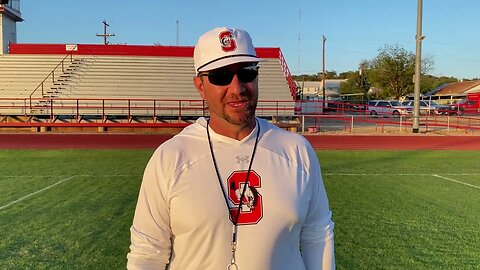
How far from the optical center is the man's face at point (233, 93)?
198 centimetres

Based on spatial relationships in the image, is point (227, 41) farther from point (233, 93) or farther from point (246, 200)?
point (246, 200)

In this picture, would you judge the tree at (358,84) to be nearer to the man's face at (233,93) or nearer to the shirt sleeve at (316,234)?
the shirt sleeve at (316,234)

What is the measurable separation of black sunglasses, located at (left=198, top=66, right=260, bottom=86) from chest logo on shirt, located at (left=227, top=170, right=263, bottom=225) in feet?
1.29

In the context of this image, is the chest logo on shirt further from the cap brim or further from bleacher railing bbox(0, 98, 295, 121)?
bleacher railing bbox(0, 98, 295, 121)

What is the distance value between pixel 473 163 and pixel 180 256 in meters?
13.0

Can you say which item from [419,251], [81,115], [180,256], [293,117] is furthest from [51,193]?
[293,117]

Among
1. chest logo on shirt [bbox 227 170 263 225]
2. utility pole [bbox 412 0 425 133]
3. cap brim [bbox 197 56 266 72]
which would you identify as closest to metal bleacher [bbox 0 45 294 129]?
utility pole [bbox 412 0 425 133]

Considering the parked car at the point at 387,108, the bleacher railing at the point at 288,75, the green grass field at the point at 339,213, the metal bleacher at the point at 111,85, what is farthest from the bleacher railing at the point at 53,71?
the parked car at the point at 387,108

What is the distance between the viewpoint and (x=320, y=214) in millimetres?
2088

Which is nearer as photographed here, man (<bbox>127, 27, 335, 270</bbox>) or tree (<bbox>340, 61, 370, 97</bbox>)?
man (<bbox>127, 27, 335, 270</bbox>)

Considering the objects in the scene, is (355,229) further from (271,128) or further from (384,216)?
(271,128)

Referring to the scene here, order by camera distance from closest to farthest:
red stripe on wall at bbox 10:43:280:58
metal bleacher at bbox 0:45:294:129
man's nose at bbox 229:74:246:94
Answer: man's nose at bbox 229:74:246:94 → metal bleacher at bbox 0:45:294:129 → red stripe on wall at bbox 10:43:280:58

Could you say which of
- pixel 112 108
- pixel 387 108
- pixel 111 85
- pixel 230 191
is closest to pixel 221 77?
pixel 230 191

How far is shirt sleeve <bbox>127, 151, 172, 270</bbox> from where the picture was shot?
6.26 feet
